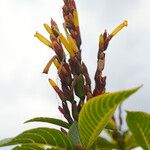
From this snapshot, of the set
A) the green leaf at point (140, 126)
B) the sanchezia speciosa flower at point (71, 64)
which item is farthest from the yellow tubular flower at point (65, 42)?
the green leaf at point (140, 126)

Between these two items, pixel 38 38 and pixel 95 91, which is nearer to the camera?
pixel 95 91

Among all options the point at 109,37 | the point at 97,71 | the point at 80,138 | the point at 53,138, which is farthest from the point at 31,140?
the point at 109,37

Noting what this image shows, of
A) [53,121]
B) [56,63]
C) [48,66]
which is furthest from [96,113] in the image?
[48,66]

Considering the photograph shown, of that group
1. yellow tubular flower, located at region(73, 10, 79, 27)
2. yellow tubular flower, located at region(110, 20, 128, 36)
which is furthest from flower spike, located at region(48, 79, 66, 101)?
yellow tubular flower, located at region(110, 20, 128, 36)

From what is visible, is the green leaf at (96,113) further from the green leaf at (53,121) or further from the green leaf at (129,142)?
the green leaf at (53,121)

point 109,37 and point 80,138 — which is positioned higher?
point 109,37

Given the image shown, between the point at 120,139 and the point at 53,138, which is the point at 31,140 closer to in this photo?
the point at 53,138

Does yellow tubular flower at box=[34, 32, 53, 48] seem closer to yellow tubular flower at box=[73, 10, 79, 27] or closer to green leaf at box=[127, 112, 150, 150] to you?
yellow tubular flower at box=[73, 10, 79, 27]
